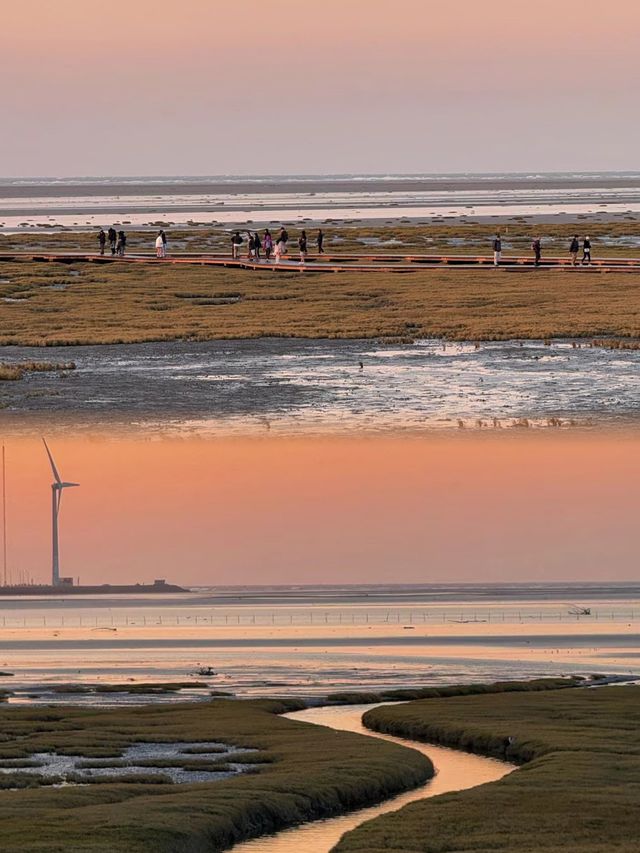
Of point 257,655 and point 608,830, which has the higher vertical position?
point 608,830

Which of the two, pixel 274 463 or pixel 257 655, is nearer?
pixel 257 655

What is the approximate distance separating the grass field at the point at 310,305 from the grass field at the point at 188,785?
1736 inches

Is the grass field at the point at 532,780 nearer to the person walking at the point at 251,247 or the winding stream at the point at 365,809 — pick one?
the winding stream at the point at 365,809

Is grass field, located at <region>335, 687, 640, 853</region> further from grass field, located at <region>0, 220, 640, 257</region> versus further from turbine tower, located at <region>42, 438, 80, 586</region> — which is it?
grass field, located at <region>0, 220, 640, 257</region>

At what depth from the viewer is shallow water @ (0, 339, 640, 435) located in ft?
175

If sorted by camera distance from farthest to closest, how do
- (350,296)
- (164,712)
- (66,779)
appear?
1. (350,296)
2. (164,712)
3. (66,779)

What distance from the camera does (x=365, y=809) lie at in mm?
23031

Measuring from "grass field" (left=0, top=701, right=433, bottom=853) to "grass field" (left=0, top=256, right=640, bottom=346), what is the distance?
1736 inches

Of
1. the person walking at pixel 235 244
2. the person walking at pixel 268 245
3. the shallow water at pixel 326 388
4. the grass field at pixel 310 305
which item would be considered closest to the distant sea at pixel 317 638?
the shallow water at pixel 326 388

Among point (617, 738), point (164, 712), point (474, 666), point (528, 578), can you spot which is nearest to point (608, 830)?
point (617, 738)

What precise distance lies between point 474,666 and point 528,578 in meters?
8.89

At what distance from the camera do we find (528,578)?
45.2m

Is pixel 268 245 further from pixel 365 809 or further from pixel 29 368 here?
pixel 365 809

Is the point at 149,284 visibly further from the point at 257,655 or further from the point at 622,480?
the point at 257,655
